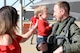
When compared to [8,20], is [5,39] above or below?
below

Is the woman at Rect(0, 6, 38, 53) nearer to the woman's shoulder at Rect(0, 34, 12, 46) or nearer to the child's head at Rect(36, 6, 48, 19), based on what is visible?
the woman's shoulder at Rect(0, 34, 12, 46)

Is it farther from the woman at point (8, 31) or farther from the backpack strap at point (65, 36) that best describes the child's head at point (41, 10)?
the backpack strap at point (65, 36)

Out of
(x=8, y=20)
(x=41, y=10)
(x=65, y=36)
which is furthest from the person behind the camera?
(x=41, y=10)

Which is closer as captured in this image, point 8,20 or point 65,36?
point 65,36

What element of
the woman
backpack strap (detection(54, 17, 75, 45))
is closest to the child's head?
the woman

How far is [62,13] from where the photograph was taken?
127 inches

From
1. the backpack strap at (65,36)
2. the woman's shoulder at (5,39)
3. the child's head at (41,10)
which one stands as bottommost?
the child's head at (41,10)

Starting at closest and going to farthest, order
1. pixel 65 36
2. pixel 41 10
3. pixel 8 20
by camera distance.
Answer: pixel 65 36 → pixel 8 20 → pixel 41 10

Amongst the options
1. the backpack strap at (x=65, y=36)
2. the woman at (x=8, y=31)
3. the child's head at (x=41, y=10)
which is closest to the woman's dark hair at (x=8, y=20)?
the woman at (x=8, y=31)

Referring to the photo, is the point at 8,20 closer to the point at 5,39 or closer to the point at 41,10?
the point at 5,39

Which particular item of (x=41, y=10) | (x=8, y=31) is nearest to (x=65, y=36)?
(x=8, y=31)

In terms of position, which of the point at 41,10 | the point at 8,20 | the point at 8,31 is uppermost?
the point at 8,20

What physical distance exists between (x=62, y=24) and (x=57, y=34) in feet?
0.36

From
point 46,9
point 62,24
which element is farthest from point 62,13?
point 46,9
